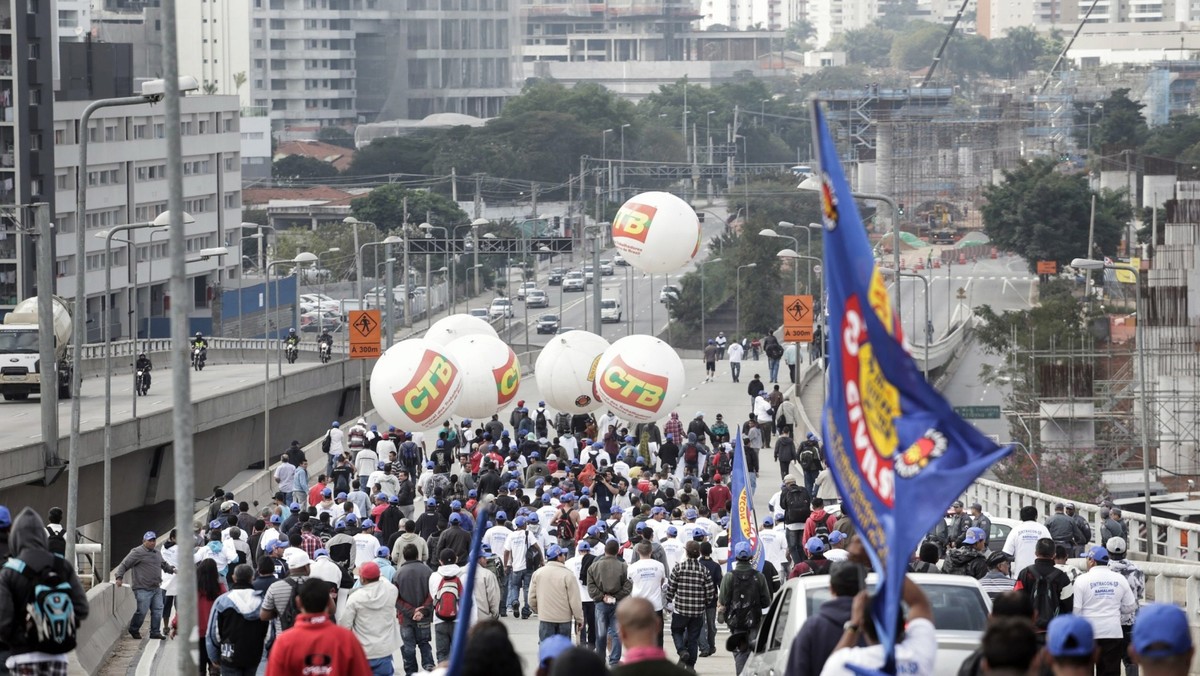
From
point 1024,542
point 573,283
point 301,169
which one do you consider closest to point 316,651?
point 1024,542

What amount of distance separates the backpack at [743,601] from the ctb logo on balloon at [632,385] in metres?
18.9

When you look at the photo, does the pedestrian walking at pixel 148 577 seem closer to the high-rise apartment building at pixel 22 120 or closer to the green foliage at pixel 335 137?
the high-rise apartment building at pixel 22 120

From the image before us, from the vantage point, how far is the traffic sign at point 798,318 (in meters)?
49.9

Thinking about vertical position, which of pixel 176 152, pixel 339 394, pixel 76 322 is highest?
pixel 176 152

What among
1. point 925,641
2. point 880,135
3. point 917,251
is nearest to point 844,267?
point 925,641

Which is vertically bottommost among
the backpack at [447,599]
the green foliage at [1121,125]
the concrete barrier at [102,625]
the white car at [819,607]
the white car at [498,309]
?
the white car at [498,309]

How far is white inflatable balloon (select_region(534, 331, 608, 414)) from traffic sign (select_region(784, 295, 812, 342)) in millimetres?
11869

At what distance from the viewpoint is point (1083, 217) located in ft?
376

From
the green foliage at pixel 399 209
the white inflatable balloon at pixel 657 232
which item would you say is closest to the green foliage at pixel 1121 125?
the green foliage at pixel 399 209

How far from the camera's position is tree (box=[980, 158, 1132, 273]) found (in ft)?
371

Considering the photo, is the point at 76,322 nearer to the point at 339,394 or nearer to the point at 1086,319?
the point at 339,394

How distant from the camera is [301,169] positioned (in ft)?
538

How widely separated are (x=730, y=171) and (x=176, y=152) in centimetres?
15525

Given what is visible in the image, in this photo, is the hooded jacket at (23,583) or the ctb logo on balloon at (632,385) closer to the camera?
the hooded jacket at (23,583)
